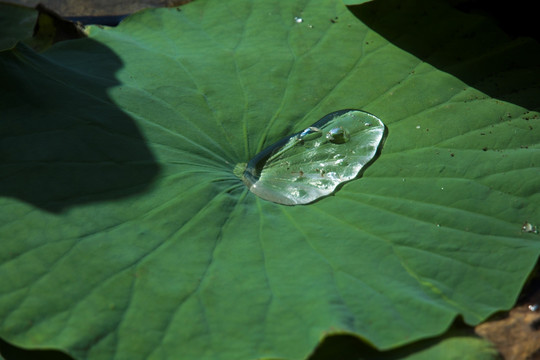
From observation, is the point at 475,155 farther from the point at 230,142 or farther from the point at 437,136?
the point at 230,142

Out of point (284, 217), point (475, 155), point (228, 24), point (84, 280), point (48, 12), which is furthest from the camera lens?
point (48, 12)

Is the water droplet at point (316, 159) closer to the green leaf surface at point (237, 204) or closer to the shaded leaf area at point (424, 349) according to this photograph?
the green leaf surface at point (237, 204)

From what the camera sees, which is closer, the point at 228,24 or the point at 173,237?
the point at 173,237

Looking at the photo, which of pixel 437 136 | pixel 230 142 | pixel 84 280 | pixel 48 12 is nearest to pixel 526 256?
pixel 437 136

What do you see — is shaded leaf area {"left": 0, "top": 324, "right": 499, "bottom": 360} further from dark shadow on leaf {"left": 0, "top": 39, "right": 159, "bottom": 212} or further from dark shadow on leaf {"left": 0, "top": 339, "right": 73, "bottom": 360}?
dark shadow on leaf {"left": 0, "top": 39, "right": 159, "bottom": 212}

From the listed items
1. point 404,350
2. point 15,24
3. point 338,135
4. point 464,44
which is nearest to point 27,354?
point 404,350

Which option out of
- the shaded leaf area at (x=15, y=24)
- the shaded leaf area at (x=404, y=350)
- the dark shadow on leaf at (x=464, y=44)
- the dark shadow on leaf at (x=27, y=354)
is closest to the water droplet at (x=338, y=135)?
the dark shadow on leaf at (x=464, y=44)

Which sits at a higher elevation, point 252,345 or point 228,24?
point 228,24
